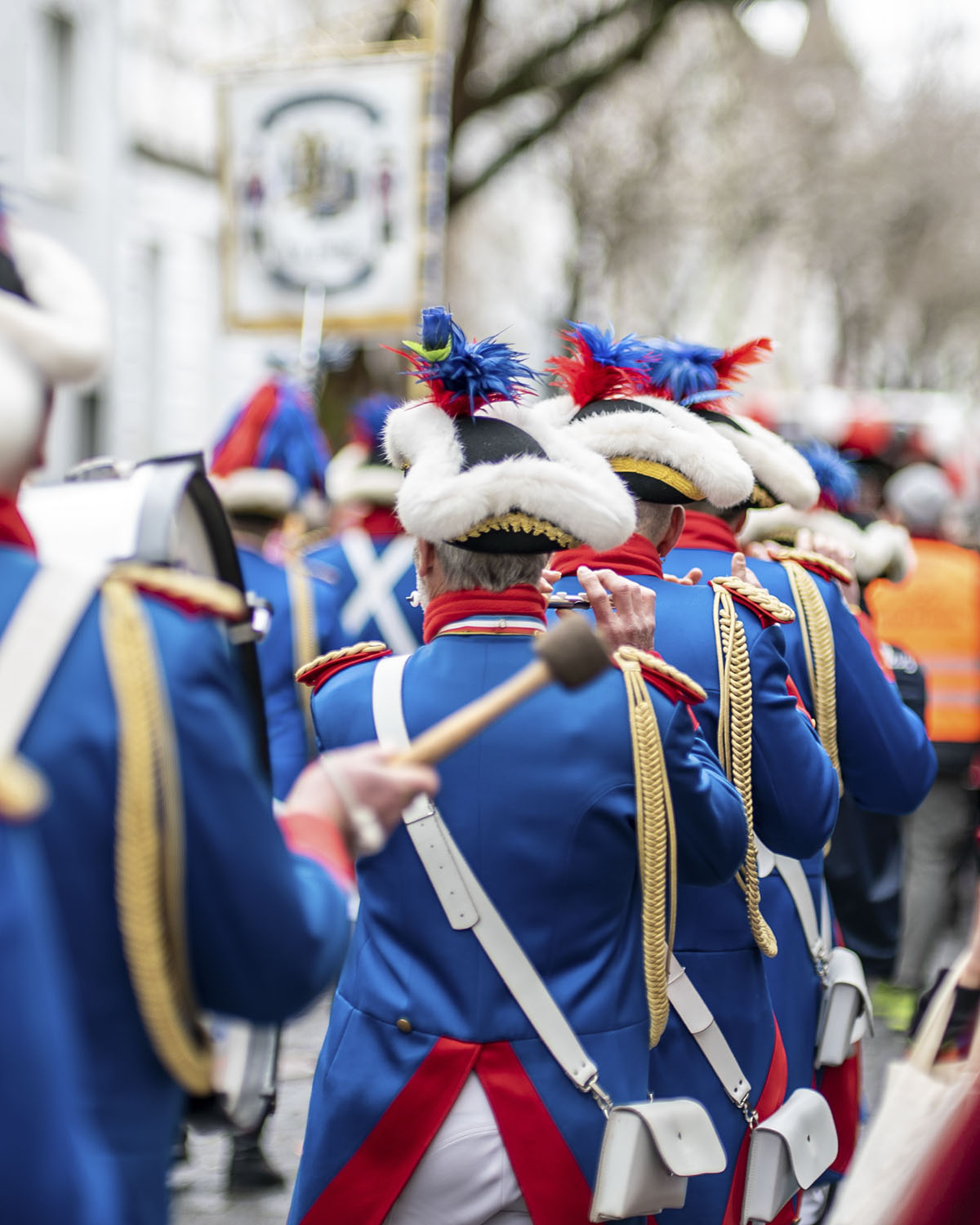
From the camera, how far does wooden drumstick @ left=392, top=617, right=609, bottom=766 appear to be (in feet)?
5.60

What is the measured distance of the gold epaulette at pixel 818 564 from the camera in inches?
136

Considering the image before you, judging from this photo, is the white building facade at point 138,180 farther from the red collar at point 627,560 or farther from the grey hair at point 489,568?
the grey hair at point 489,568

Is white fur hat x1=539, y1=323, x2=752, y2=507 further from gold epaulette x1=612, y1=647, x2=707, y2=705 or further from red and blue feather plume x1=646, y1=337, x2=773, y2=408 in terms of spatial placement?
gold epaulette x1=612, y1=647, x2=707, y2=705

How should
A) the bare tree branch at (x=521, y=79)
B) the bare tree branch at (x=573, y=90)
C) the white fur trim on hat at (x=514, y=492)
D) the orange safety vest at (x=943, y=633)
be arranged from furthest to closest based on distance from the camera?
the bare tree branch at (x=573, y=90) → the bare tree branch at (x=521, y=79) → the orange safety vest at (x=943, y=633) → the white fur trim on hat at (x=514, y=492)

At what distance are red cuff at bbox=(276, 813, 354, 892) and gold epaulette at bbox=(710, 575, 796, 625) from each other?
1463 millimetres

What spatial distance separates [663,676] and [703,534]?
1.02 m

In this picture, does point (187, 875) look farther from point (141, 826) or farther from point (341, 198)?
point (341, 198)

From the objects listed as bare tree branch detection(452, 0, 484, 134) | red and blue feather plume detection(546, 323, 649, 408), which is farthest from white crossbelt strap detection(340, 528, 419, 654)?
bare tree branch detection(452, 0, 484, 134)

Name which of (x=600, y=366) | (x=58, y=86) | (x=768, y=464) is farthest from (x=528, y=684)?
(x=58, y=86)

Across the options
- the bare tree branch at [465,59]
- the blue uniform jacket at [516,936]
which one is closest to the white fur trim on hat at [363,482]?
the blue uniform jacket at [516,936]

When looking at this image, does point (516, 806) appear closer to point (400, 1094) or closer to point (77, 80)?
point (400, 1094)

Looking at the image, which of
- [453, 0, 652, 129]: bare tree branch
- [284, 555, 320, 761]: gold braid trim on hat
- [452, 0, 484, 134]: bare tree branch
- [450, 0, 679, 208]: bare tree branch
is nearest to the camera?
[284, 555, 320, 761]: gold braid trim on hat

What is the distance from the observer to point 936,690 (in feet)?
21.8

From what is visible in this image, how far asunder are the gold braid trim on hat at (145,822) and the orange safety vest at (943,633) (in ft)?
17.6
